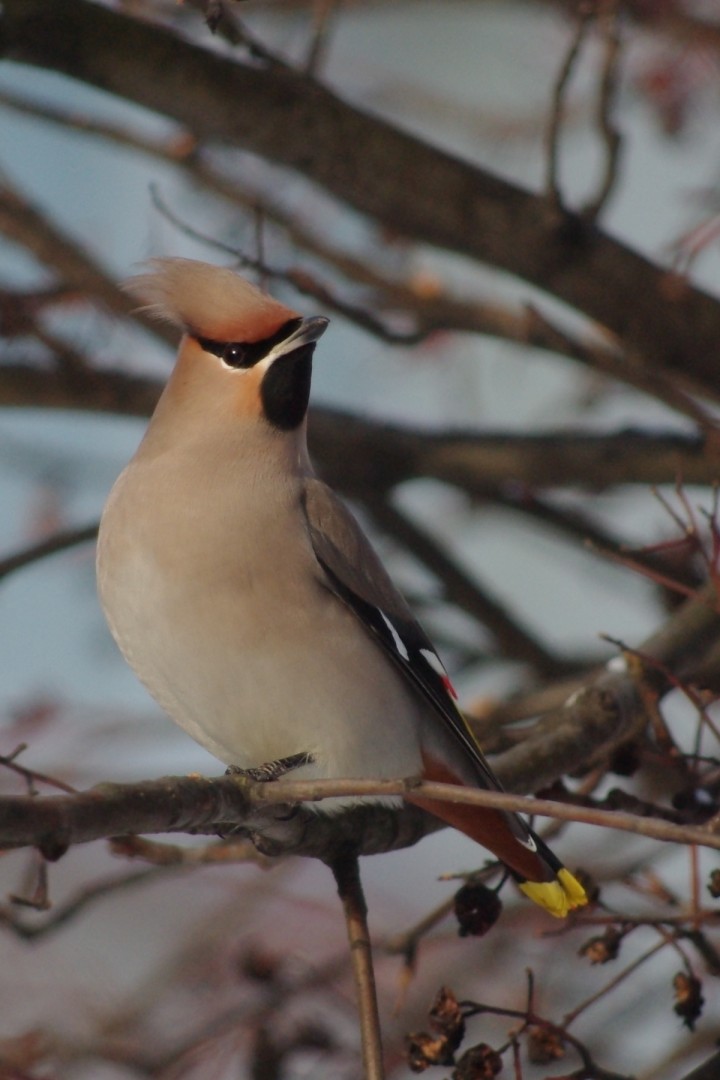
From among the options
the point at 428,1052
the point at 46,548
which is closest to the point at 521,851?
the point at 428,1052

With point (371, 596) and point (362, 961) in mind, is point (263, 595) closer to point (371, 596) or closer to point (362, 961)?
point (371, 596)

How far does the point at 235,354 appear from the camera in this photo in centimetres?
298

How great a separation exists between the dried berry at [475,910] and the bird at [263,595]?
0.18 metres

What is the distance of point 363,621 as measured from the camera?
111 inches

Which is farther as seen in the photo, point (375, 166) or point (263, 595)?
point (375, 166)

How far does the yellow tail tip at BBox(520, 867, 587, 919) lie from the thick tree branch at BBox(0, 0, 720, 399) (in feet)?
4.84

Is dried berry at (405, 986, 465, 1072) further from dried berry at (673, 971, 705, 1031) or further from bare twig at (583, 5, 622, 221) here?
bare twig at (583, 5, 622, 221)

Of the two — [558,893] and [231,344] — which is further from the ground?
[231,344]

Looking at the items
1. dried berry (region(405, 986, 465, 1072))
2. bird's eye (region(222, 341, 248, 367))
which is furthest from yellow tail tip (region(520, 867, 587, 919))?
bird's eye (region(222, 341, 248, 367))

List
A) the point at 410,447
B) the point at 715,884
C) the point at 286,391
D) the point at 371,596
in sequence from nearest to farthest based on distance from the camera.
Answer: the point at 715,884 → the point at 371,596 → the point at 286,391 → the point at 410,447

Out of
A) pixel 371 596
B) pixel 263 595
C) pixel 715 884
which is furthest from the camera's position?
pixel 371 596

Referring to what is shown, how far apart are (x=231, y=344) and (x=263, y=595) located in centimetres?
59

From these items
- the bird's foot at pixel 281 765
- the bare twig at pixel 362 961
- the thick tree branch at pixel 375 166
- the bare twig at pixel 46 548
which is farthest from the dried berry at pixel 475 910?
the thick tree branch at pixel 375 166

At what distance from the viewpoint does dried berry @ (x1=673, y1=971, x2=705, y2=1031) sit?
231cm
